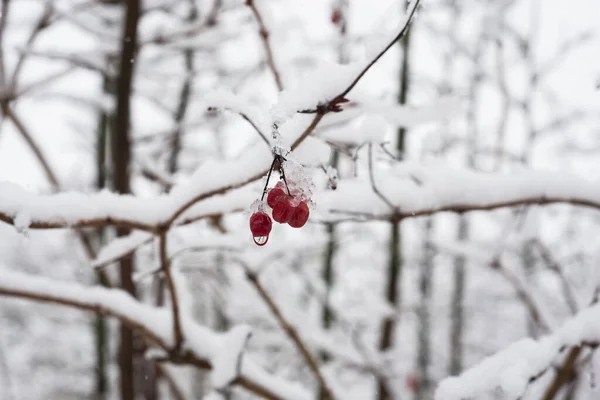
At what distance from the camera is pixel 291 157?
30.1 inches

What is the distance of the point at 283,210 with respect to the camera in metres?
0.86

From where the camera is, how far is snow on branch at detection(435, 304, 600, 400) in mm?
1016

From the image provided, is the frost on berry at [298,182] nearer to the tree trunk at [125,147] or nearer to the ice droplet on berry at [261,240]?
the ice droplet on berry at [261,240]

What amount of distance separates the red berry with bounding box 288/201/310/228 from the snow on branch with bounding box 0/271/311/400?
2.02ft

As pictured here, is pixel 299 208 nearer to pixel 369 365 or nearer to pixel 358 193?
pixel 358 193

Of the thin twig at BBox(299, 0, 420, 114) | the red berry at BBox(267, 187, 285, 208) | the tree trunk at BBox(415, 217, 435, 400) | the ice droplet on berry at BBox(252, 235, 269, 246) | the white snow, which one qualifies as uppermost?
the thin twig at BBox(299, 0, 420, 114)

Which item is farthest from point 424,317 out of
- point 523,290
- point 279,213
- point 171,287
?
point 279,213

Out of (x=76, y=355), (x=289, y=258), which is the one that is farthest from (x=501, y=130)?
(x=76, y=355)

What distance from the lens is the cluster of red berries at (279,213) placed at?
86 centimetres

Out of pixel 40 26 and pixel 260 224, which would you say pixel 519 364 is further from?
pixel 40 26

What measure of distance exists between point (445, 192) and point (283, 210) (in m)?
0.53

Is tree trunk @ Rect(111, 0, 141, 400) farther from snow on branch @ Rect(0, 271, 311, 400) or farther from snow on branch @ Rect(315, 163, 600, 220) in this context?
snow on branch @ Rect(315, 163, 600, 220)

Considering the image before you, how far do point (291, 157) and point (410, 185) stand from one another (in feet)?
1.88

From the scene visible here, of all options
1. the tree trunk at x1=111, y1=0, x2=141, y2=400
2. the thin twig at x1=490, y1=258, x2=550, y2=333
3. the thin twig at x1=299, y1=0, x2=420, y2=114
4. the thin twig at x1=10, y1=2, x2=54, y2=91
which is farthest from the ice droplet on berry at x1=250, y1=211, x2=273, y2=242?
the thin twig at x1=10, y1=2, x2=54, y2=91
